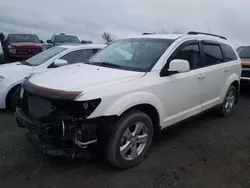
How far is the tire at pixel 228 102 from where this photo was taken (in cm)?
564

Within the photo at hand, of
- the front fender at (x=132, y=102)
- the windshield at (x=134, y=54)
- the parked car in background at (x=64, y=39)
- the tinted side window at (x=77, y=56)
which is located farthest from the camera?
the parked car in background at (x=64, y=39)

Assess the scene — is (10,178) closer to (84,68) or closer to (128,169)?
(128,169)

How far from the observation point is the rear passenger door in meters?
4.72

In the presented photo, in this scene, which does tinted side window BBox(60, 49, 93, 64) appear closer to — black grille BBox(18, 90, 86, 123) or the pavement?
the pavement

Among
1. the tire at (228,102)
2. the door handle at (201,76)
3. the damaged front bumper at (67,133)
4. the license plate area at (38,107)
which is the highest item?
the door handle at (201,76)

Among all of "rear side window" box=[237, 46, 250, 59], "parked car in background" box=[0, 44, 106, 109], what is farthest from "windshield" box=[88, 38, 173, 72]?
"rear side window" box=[237, 46, 250, 59]

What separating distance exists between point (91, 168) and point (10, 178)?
96 centimetres

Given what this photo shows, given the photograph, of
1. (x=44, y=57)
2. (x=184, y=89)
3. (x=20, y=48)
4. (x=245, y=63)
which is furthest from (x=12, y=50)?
(x=184, y=89)

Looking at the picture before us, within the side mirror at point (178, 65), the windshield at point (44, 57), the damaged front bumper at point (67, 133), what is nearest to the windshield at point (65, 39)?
the windshield at point (44, 57)

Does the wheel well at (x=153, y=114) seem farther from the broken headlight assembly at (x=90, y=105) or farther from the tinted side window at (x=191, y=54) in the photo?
the tinted side window at (x=191, y=54)

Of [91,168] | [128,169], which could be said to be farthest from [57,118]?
[128,169]

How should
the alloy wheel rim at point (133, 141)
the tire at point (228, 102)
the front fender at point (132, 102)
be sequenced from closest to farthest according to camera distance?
1. the front fender at point (132, 102)
2. the alloy wheel rim at point (133, 141)
3. the tire at point (228, 102)

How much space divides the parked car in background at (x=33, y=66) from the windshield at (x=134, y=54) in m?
1.76

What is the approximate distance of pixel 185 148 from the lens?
4203mm
